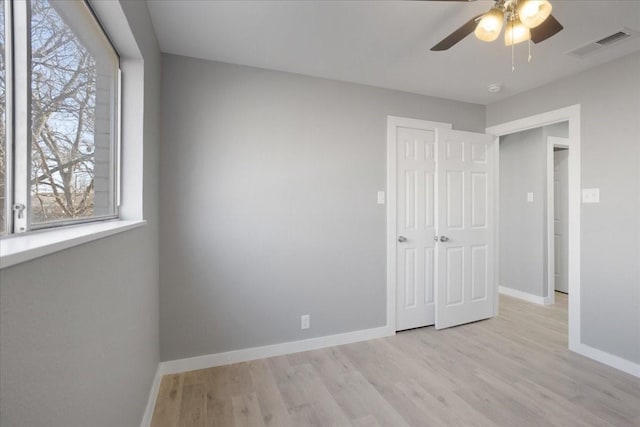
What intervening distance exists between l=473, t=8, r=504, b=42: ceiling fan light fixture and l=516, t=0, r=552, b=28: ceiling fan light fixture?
3.4 inches

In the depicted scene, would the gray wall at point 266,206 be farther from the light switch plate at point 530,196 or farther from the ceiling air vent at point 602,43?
the light switch plate at point 530,196

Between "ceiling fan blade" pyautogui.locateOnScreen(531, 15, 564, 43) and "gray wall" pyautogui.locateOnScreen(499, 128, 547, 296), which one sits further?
"gray wall" pyautogui.locateOnScreen(499, 128, 547, 296)

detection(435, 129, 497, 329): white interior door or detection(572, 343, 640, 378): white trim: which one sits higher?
detection(435, 129, 497, 329): white interior door

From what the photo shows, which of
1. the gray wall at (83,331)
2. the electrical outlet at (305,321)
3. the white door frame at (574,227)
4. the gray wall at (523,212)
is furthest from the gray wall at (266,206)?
the gray wall at (523,212)

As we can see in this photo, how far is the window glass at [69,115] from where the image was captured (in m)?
0.83

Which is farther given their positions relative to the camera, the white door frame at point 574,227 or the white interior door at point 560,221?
the white interior door at point 560,221

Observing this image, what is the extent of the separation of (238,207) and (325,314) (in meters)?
1.23

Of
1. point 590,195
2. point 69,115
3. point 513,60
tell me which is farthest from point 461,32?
point 590,195

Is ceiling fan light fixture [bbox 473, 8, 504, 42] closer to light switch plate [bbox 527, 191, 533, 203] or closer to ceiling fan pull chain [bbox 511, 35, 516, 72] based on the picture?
ceiling fan pull chain [bbox 511, 35, 516, 72]

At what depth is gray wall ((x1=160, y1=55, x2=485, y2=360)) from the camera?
2250 mm

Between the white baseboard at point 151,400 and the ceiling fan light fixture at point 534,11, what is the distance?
2782 mm

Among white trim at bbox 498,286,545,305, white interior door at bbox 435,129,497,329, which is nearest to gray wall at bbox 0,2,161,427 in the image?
white interior door at bbox 435,129,497,329

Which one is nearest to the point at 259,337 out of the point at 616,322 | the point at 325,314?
the point at 325,314

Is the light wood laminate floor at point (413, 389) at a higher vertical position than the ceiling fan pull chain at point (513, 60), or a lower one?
lower
